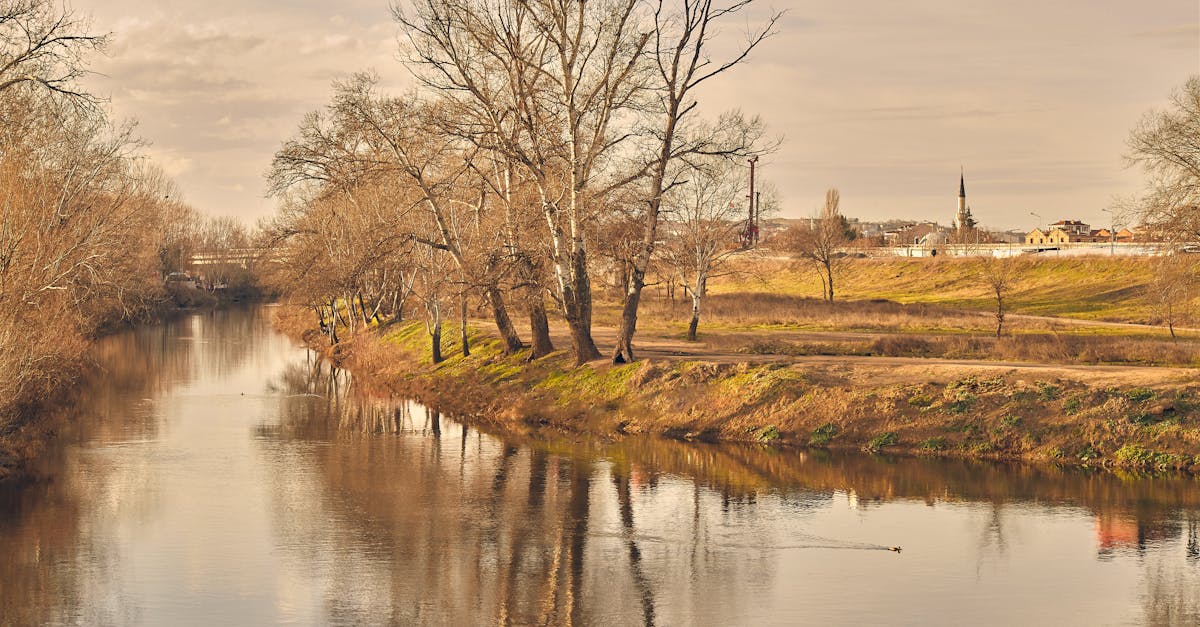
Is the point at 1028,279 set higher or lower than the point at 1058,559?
higher

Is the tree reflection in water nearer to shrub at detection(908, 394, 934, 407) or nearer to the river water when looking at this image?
the river water

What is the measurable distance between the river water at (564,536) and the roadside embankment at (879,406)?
1608 mm

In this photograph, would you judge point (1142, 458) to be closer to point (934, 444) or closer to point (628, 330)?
point (934, 444)

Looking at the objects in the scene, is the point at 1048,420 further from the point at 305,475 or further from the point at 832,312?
the point at 832,312

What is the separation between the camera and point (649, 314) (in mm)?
80062

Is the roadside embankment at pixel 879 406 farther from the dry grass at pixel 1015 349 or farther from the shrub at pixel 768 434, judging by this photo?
the dry grass at pixel 1015 349

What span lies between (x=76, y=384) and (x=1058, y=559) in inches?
1706

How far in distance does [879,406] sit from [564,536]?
15.6 metres

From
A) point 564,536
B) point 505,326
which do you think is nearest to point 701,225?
point 505,326

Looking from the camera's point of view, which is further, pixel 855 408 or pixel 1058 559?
pixel 855 408

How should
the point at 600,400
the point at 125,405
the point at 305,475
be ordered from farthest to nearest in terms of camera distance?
the point at 125,405
the point at 600,400
the point at 305,475

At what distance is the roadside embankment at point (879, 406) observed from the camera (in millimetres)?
34000

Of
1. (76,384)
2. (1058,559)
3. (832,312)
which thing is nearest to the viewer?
(1058,559)

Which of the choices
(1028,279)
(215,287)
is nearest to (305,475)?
(1028,279)
